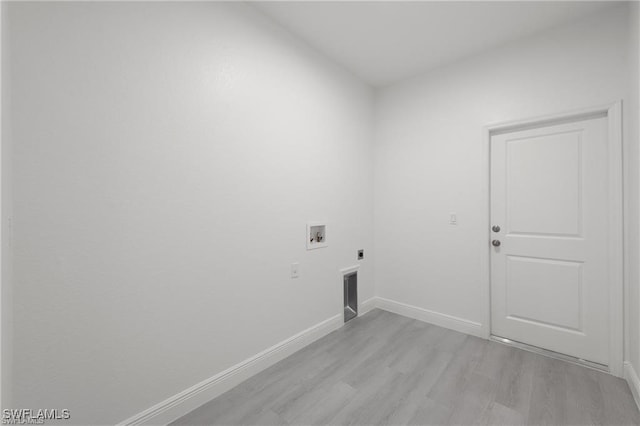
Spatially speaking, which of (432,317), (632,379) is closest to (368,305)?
(432,317)

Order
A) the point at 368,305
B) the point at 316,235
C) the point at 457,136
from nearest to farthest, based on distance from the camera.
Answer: the point at 316,235 → the point at 457,136 → the point at 368,305

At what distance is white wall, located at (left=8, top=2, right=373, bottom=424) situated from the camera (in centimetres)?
111

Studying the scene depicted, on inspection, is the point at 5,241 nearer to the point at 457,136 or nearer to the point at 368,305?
the point at 368,305

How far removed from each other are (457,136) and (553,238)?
122 centimetres

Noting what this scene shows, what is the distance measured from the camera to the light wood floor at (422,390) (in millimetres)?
1502

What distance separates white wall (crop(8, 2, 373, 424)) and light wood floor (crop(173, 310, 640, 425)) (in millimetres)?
301

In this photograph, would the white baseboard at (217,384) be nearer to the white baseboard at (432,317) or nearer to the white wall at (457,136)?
the white baseboard at (432,317)

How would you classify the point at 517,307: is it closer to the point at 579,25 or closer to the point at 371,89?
the point at 579,25

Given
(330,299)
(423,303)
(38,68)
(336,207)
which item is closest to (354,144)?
(336,207)

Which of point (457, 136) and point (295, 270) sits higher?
point (457, 136)

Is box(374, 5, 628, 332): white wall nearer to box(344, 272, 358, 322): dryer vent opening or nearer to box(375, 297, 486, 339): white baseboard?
box(375, 297, 486, 339): white baseboard

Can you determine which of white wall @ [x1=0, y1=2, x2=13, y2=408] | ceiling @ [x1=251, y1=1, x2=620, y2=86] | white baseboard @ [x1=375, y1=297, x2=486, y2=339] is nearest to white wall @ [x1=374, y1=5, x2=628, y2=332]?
white baseboard @ [x1=375, y1=297, x2=486, y2=339]

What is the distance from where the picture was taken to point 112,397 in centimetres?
128

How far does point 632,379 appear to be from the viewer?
170 cm
